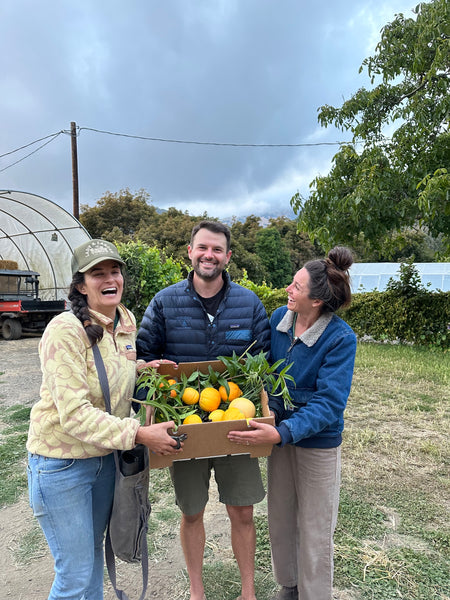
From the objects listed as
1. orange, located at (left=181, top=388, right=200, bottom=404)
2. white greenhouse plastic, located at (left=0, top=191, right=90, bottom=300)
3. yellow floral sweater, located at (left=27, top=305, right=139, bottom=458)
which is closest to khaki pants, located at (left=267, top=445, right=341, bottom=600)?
orange, located at (left=181, top=388, right=200, bottom=404)

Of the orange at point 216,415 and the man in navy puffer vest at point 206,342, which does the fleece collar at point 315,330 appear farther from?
the orange at point 216,415

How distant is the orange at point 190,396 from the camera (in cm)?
200

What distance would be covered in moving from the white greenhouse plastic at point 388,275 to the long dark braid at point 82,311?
19854 millimetres

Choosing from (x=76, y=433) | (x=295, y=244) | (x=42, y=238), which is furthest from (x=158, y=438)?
(x=295, y=244)

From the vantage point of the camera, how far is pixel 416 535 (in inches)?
120

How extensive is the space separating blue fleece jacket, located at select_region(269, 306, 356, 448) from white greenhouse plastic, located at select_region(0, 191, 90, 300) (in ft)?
46.4

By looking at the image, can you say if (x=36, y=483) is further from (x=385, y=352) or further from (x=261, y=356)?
(x=385, y=352)

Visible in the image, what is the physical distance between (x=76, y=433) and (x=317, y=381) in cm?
109

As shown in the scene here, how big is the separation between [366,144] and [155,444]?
28.9 ft

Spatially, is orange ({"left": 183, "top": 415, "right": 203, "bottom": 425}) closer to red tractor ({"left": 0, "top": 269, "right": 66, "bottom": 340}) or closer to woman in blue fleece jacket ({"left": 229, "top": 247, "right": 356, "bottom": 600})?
woman in blue fleece jacket ({"left": 229, "top": 247, "right": 356, "bottom": 600})

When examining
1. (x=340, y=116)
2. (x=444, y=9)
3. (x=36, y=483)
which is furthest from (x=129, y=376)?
(x=340, y=116)

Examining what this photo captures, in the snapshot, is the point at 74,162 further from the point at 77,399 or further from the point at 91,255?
the point at 77,399

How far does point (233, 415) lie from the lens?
1.86 metres

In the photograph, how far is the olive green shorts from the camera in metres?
2.28
